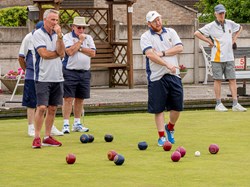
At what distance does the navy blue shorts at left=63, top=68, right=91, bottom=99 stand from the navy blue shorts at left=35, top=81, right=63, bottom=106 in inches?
65.8

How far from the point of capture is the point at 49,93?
12.9 m

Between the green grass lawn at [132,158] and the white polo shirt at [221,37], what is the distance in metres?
2.02

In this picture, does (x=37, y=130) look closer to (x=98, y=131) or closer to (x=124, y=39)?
(x=98, y=131)

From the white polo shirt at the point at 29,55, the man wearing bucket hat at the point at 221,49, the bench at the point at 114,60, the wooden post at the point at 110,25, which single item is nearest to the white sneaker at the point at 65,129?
the white polo shirt at the point at 29,55

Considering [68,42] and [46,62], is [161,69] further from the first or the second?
[68,42]

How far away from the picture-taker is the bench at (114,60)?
24.5 m

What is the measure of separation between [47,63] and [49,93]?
402 mm

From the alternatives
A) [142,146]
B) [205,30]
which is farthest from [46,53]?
[205,30]

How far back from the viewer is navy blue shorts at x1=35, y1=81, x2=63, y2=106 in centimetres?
1277

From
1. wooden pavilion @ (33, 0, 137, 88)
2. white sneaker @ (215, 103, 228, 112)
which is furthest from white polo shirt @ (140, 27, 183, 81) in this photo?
wooden pavilion @ (33, 0, 137, 88)

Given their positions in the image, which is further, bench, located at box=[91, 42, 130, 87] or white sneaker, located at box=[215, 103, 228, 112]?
bench, located at box=[91, 42, 130, 87]

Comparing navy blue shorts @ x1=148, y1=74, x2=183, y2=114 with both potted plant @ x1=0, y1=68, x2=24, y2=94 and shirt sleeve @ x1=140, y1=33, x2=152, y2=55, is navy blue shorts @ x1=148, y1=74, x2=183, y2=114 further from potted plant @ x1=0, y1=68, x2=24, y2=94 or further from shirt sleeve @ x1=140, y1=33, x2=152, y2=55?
potted plant @ x1=0, y1=68, x2=24, y2=94

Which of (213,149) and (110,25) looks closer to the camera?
(213,149)

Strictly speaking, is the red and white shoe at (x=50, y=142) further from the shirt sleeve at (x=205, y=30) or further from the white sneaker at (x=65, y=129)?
the shirt sleeve at (x=205, y=30)
